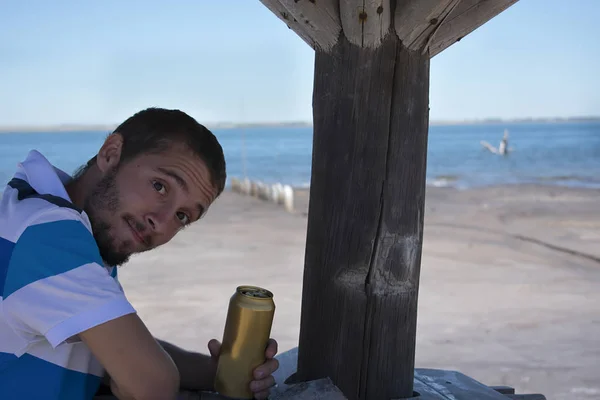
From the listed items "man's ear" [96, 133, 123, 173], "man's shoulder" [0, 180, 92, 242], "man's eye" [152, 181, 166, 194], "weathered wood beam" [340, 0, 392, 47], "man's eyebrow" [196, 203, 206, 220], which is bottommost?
"man's shoulder" [0, 180, 92, 242]

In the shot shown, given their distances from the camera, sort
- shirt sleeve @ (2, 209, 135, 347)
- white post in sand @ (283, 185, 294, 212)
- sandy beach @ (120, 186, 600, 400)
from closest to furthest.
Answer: shirt sleeve @ (2, 209, 135, 347) < sandy beach @ (120, 186, 600, 400) < white post in sand @ (283, 185, 294, 212)

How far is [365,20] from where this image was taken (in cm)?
191

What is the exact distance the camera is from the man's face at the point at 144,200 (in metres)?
1.63

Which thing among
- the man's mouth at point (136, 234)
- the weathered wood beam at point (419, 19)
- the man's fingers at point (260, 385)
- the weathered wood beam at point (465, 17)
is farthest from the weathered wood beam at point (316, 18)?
the man's fingers at point (260, 385)

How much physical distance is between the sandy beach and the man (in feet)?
12.0

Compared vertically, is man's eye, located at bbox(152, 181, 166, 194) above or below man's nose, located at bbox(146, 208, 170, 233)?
above

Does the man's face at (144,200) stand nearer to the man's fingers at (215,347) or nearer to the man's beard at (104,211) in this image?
the man's beard at (104,211)

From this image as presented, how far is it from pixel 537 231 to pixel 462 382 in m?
10.3

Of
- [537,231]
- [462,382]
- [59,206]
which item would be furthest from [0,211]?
[537,231]

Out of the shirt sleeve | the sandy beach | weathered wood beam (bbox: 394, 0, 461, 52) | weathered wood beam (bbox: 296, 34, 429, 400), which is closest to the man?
the shirt sleeve

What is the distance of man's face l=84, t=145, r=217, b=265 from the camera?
1.63m

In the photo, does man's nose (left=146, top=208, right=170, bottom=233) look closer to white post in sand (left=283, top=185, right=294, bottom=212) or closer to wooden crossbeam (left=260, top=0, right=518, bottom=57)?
wooden crossbeam (left=260, top=0, right=518, bottom=57)

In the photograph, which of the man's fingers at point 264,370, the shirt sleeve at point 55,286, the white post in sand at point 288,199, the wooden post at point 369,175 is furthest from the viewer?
the white post in sand at point 288,199

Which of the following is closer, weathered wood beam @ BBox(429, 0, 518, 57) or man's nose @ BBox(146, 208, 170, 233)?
man's nose @ BBox(146, 208, 170, 233)
